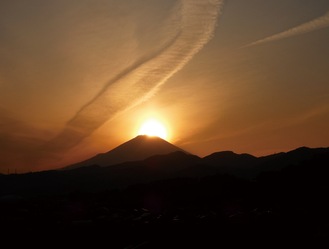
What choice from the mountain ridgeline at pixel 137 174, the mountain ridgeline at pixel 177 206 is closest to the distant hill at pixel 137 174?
the mountain ridgeline at pixel 137 174

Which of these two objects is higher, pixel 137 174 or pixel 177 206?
pixel 137 174

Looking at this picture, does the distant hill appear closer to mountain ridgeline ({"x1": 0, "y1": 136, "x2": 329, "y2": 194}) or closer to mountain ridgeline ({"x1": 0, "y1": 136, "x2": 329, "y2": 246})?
mountain ridgeline ({"x1": 0, "y1": 136, "x2": 329, "y2": 194})

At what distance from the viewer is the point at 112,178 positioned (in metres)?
125

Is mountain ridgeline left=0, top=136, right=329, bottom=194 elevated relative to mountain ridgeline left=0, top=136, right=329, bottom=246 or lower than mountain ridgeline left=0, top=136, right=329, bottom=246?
elevated

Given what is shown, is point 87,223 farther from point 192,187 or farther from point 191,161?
point 191,161

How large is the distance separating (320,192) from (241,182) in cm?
2402

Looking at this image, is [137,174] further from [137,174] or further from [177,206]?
[177,206]

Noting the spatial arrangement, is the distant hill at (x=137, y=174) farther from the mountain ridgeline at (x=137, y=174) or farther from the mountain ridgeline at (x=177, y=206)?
the mountain ridgeline at (x=177, y=206)

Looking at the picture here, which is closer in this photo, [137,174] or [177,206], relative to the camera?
[177,206]

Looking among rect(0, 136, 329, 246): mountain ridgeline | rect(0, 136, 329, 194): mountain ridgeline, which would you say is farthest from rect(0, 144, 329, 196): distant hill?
rect(0, 136, 329, 246): mountain ridgeline

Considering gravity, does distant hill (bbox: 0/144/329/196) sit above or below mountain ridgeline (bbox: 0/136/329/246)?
above

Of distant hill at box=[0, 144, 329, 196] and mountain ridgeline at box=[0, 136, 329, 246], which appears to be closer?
mountain ridgeline at box=[0, 136, 329, 246]

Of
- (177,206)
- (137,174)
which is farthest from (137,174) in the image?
(177,206)

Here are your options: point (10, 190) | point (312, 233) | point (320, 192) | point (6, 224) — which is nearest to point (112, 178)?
point (10, 190)
